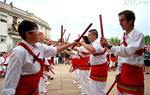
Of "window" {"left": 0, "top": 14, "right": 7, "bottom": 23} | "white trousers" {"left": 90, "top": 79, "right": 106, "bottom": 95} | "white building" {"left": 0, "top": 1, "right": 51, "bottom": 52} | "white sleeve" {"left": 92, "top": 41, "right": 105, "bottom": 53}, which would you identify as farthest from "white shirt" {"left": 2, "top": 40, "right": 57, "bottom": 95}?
"window" {"left": 0, "top": 14, "right": 7, "bottom": 23}

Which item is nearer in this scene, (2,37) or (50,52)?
(50,52)

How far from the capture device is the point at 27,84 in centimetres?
→ 392

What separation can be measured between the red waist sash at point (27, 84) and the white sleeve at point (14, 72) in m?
0.13

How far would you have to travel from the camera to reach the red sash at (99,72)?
7.22m

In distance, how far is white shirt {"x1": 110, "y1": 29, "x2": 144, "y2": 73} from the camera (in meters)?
4.29

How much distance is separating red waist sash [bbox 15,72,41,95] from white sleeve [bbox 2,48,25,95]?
0.13m

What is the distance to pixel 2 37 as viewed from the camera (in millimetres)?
33188

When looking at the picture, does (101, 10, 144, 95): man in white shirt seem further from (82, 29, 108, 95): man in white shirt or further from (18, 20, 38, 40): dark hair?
(82, 29, 108, 95): man in white shirt

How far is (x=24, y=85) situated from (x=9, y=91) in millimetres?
281

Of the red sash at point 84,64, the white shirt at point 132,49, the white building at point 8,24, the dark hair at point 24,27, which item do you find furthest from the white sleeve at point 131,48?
the white building at point 8,24

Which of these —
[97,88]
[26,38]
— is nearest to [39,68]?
[26,38]

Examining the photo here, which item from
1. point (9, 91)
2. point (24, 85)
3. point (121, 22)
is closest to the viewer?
point (9, 91)

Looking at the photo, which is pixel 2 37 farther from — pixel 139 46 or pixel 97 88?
pixel 139 46

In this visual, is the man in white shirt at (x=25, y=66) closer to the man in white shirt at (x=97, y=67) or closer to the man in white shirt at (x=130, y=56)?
the man in white shirt at (x=130, y=56)
